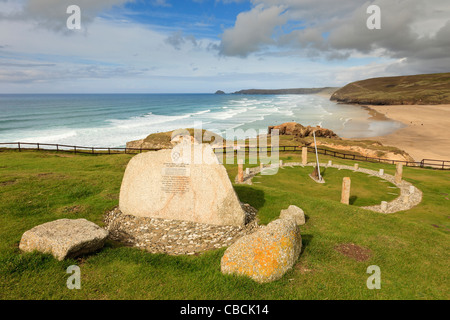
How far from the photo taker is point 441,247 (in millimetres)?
9961

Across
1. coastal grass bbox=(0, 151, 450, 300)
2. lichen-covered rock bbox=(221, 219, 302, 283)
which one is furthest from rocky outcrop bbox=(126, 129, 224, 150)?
lichen-covered rock bbox=(221, 219, 302, 283)

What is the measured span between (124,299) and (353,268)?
6.90 m

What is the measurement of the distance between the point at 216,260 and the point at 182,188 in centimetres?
415

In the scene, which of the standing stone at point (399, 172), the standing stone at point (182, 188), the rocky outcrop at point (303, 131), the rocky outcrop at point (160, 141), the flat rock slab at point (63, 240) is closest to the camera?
the flat rock slab at point (63, 240)

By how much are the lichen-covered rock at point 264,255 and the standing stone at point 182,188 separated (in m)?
3.49

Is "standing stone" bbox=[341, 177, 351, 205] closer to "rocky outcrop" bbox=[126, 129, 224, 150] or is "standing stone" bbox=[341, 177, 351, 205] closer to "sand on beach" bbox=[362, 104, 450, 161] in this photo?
"rocky outcrop" bbox=[126, 129, 224, 150]

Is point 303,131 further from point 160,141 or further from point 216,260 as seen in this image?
point 216,260

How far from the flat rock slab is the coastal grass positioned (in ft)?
0.82

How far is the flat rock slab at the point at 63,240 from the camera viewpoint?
23.9 feet

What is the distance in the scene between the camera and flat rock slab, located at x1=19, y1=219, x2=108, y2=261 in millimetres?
7297

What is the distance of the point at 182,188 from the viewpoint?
37.3ft

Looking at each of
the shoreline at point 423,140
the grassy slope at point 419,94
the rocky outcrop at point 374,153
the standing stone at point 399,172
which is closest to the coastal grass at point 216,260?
the standing stone at point 399,172

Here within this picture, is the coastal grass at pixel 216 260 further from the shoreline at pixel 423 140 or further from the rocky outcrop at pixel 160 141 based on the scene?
the shoreline at pixel 423 140
